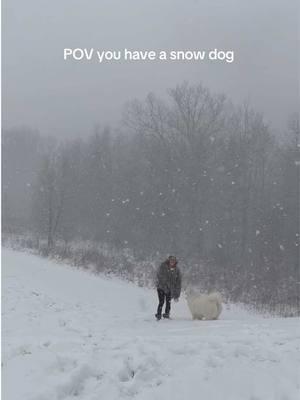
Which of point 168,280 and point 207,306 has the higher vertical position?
point 168,280

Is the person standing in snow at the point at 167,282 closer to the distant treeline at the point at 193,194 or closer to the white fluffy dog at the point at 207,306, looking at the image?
the white fluffy dog at the point at 207,306

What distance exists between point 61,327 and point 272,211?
1492 inches

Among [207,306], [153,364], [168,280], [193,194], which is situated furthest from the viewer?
[193,194]

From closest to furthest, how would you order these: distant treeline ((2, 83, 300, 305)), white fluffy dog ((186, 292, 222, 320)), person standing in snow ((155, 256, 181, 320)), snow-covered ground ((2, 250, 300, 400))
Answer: snow-covered ground ((2, 250, 300, 400)) < white fluffy dog ((186, 292, 222, 320)) < person standing in snow ((155, 256, 181, 320)) < distant treeline ((2, 83, 300, 305))

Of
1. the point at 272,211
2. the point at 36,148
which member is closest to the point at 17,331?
the point at 272,211

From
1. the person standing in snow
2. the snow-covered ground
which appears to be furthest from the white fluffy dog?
the snow-covered ground

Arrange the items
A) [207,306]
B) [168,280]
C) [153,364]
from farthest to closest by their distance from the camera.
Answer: [168,280]
[207,306]
[153,364]

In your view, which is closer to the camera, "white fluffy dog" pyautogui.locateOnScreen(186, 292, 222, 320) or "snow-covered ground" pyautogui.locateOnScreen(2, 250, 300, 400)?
"snow-covered ground" pyautogui.locateOnScreen(2, 250, 300, 400)

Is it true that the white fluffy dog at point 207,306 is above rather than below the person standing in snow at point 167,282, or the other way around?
below

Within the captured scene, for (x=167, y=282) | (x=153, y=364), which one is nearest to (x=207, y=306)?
(x=167, y=282)

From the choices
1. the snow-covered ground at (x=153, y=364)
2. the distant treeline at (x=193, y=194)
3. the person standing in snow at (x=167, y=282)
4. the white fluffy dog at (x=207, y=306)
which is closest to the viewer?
the snow-covered ground at (x=153, y=364)

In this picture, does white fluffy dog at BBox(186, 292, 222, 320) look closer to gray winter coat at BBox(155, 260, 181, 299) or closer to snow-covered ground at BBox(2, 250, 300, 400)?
gray winter coat at BBox(155, 260, 181, 299)

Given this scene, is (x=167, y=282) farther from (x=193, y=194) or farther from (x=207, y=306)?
(x=193, y=194)

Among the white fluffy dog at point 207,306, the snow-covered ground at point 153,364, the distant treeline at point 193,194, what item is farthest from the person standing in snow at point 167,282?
the distant treeline at point 193,194
